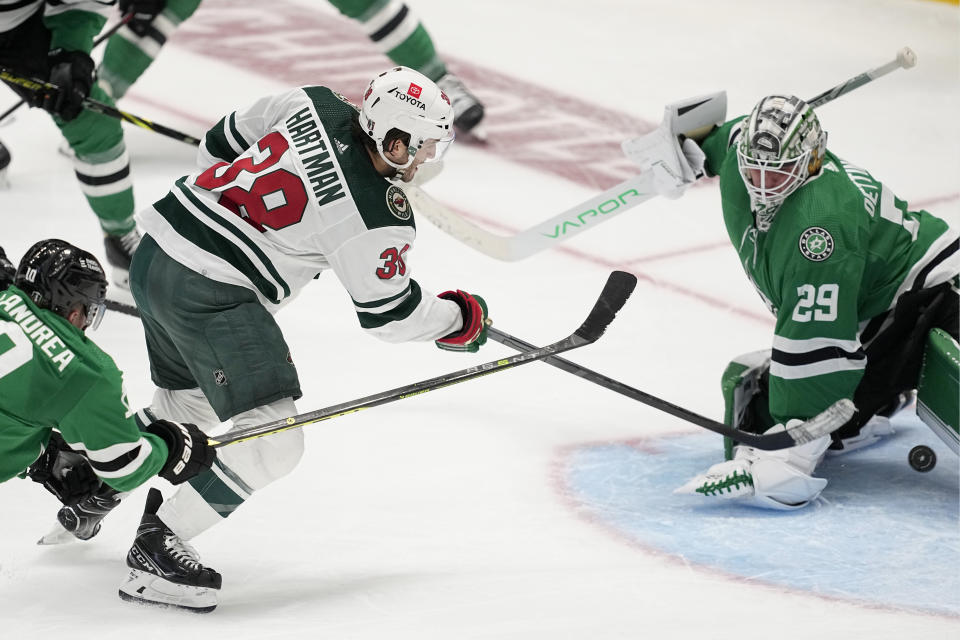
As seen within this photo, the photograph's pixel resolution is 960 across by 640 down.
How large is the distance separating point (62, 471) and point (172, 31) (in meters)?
3.18

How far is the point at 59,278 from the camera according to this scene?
260 cm

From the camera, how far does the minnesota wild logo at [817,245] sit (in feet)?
10.7

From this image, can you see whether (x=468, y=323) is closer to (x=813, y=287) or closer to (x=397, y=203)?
(x=397, y=203)

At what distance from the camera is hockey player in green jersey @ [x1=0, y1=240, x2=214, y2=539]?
255 centimetres

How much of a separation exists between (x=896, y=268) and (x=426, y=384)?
Result: 120 cm

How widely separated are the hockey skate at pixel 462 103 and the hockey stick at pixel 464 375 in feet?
9.30

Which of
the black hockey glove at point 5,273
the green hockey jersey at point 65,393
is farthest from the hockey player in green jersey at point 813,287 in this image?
the black hockey glove at point 5,273

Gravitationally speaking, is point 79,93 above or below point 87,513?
above

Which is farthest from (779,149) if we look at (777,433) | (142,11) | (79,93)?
(142,11)

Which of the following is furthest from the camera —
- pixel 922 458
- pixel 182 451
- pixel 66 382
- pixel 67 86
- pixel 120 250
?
pixel 120 250

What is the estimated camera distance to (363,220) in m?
2.83

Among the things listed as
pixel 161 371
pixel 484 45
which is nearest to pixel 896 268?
pixel 161 371

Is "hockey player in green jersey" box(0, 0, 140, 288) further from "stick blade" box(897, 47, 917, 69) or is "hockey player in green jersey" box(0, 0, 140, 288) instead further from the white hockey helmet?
"stick blade" box(897, 47, 917, 69)

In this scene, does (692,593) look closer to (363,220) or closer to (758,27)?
(363,220)
